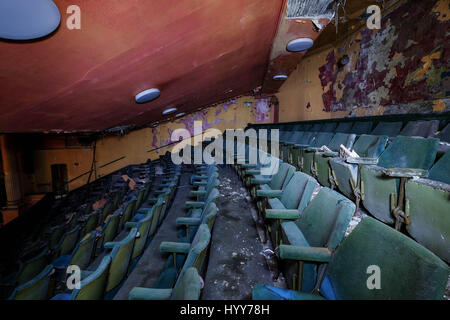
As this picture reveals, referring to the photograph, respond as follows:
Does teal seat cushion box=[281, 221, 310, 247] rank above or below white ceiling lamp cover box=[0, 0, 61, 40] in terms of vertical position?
below

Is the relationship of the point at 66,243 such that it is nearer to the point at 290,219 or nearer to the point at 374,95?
the point at 290,219

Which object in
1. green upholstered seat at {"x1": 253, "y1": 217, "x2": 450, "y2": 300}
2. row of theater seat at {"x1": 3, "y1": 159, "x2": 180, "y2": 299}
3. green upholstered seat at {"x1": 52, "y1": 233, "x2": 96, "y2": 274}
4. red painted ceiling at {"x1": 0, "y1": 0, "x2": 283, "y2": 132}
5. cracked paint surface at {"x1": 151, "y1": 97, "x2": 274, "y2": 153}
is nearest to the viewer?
green upholstered seat at {"x1": 253, "y1": 217, "x2": 450, "y2": 300}

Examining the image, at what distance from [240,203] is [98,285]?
0.68m

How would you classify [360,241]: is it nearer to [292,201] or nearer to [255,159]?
[292,201]

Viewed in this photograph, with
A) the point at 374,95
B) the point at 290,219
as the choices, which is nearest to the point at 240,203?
the point at 290,219

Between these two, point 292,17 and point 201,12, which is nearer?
point 201,12

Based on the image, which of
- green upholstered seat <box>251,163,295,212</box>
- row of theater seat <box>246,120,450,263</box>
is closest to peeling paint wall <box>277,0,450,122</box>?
row of theater seat <box>246,120,450,263</box>

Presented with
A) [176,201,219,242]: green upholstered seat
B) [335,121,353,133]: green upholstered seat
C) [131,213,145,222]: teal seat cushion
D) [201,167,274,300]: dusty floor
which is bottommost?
[131,213,145,222]: teal seat cushion

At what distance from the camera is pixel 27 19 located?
1.61 ft

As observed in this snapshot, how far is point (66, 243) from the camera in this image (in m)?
1.09

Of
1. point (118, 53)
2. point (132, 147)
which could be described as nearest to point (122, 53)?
point (118, 53)

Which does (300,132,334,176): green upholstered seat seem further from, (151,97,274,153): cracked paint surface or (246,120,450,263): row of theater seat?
(151,97,274,153): cracked paint surface

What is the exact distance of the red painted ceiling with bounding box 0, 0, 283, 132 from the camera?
0.61 m

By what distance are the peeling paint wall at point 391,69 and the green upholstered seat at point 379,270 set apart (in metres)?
1.28
